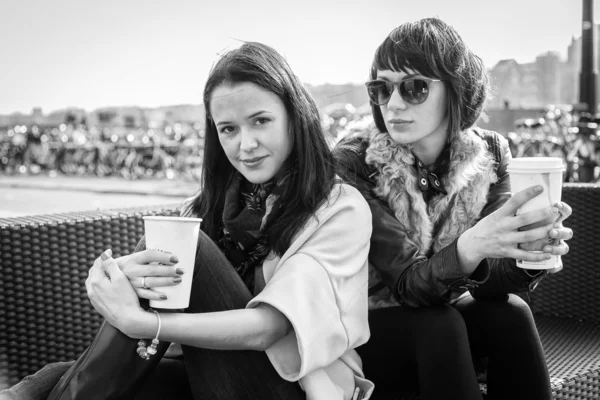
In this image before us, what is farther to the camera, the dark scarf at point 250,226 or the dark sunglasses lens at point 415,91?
the dark sunglasses lens at point 415,91

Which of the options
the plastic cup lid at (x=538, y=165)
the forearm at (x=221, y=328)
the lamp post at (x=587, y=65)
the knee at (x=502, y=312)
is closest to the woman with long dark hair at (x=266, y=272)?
the forearm at (x=221, y=328)

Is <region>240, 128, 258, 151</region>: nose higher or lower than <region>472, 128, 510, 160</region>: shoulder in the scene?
higher

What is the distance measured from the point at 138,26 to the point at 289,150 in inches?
524

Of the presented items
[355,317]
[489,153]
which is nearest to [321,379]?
[355,317]

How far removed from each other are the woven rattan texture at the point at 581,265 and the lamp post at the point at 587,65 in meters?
7.63

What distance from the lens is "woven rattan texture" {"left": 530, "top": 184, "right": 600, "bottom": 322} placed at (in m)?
2.57

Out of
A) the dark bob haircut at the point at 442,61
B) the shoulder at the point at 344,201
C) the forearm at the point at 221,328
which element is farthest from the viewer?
the dark bob haircut at the point at 442,61

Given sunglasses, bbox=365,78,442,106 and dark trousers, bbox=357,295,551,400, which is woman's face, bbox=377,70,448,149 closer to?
sunglasses, bbox=365,78,442,106

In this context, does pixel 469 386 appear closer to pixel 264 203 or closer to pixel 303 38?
pixel 264 203

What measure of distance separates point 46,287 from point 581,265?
1.94m

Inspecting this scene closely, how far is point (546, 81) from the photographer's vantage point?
12.6 meters

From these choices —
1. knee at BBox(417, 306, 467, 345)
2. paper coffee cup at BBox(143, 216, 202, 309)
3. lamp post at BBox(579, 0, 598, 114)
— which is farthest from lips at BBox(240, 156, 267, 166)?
lamp post at BBox(579, 0, 598, 114)

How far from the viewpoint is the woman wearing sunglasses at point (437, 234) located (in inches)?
65.5

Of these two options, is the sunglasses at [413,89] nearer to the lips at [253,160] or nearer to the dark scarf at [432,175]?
the dark scarf at [432,175]
